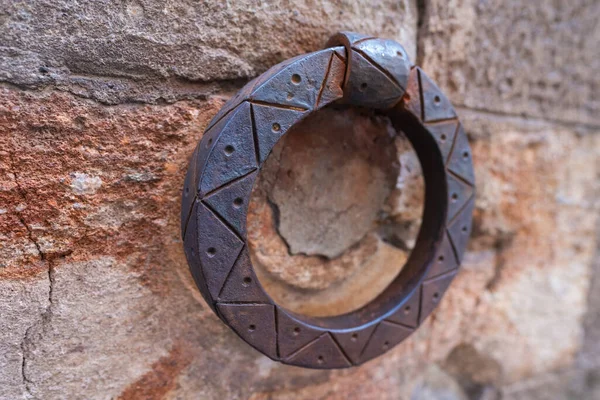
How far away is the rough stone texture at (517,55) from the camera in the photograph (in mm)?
838

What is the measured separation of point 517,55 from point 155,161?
0.81m

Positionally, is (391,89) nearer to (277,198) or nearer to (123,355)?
(277,198)

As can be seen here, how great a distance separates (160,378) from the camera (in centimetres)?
66

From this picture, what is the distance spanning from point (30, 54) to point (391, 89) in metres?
0.47

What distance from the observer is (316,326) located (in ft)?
2.05

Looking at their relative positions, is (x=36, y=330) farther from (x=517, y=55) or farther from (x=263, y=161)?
(x=517, y=55)

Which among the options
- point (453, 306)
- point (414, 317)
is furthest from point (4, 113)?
point (453, 306)

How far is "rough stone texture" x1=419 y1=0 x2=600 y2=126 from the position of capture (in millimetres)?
838

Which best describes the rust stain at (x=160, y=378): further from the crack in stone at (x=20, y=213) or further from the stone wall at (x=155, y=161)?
the crack in stone at (x=20, y=213)

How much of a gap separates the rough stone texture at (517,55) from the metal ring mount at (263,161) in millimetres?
214

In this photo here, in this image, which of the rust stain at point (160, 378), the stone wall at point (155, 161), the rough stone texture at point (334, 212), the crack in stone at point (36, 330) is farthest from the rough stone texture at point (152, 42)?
the rust stain at point (160, 378)

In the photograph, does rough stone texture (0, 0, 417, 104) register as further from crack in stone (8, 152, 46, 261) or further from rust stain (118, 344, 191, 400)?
rust stain (118, 344, 191, 400)

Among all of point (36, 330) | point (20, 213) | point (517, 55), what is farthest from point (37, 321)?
point (517, 55)

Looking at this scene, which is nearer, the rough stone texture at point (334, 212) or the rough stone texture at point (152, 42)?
the rough stone texture at point (152, 42)
